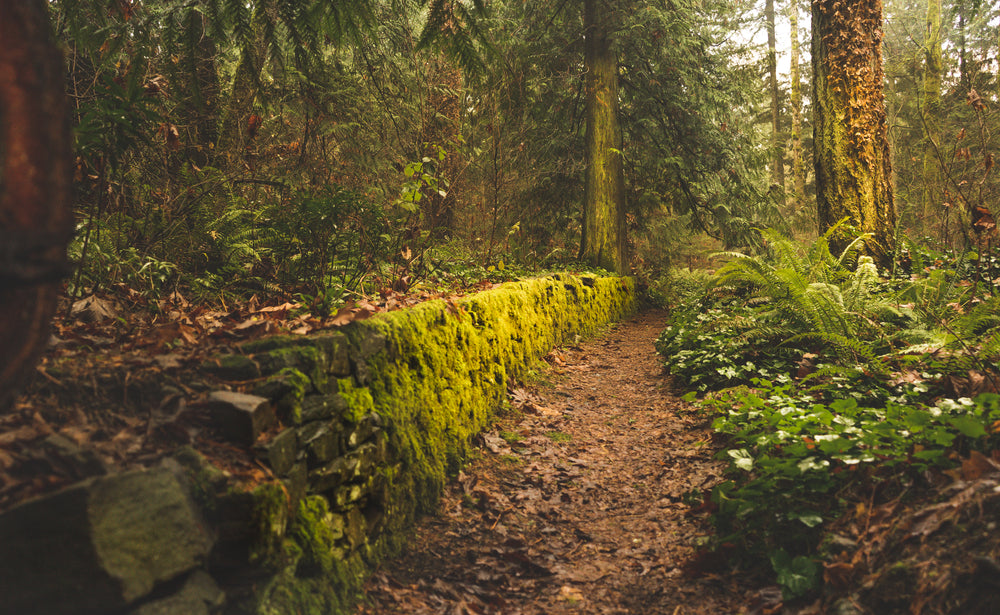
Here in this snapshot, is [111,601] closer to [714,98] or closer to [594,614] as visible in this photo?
[594,614]

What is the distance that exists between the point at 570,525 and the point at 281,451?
209cm

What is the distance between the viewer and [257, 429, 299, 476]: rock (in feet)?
6.49

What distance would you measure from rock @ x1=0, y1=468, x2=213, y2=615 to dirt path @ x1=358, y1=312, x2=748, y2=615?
1.22 m

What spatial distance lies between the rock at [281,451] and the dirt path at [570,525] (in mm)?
849

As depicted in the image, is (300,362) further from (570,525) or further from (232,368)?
(570,525)

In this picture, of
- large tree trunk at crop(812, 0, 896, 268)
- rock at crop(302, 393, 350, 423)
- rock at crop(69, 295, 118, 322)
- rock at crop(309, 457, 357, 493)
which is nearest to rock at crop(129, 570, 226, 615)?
rock at crop(309, 457, 357, 493)

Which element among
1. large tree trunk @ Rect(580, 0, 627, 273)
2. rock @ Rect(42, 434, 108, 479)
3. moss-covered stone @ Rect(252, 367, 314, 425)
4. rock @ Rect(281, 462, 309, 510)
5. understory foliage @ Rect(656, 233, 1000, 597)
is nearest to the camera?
rock @ Rect(42, 434, 108, 479)

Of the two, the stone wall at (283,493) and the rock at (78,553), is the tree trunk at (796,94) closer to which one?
the stone wall at (283,493)

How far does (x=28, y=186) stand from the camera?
4.84 ft

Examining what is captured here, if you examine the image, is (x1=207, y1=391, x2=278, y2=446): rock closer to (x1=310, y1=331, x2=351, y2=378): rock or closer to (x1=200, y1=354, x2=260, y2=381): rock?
(x1=200, y1=354, x2=260, y2=381): rock

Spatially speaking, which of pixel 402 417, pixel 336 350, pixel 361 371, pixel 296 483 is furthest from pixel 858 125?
pixel 296 483

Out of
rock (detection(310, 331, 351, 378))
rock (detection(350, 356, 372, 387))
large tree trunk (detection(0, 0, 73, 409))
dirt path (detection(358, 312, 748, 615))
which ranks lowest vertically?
dirt path (detection(358, 312, 748, 615))

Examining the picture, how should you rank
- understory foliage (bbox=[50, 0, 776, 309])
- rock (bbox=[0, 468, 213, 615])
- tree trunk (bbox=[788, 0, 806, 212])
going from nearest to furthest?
rock (bbox=[0, 468, 213, 615]) < understory foliage (bbox=[50, 0, 776, 309]) < tree trunk (bbox=[788, 0, 806, 212])

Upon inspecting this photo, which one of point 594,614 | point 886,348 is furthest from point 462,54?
point 886,348
